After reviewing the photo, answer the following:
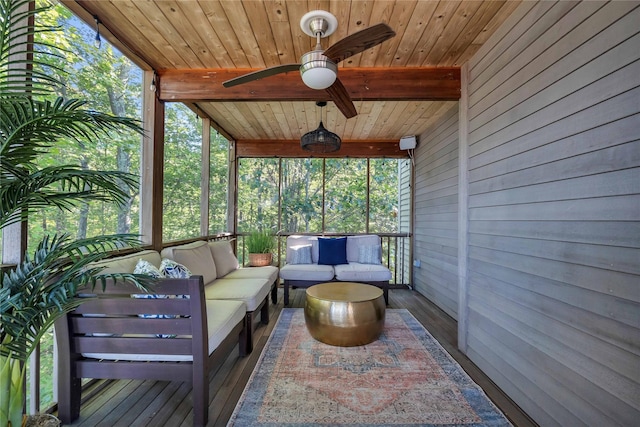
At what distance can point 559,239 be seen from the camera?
1.51 metres

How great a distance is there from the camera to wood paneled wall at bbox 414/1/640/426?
1183 mm

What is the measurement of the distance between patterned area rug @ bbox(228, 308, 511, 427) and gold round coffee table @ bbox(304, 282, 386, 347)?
4.5 inches

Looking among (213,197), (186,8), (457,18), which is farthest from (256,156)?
(457,18)

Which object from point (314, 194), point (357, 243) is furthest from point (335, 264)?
point (314, 194)

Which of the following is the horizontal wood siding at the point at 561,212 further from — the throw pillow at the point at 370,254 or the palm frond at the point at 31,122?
the palm frond at the point at 31,122

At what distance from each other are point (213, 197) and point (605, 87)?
417 centimetres

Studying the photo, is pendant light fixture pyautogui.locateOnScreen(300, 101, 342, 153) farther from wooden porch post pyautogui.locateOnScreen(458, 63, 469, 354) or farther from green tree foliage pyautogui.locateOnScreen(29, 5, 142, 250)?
green tree foliage pyautogui.locateOnScreen(29, 5, 142, 250)

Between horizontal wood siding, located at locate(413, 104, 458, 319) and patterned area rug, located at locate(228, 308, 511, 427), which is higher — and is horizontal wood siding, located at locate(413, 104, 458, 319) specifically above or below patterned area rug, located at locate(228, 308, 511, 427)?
above

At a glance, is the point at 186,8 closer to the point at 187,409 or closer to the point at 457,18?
the point at 457,18

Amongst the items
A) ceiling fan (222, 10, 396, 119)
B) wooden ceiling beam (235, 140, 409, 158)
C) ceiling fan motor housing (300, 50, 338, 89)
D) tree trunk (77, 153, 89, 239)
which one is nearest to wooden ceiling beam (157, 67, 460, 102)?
ceiling fan (222, 10, 396, 119)

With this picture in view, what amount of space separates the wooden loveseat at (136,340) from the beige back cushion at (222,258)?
155 cm

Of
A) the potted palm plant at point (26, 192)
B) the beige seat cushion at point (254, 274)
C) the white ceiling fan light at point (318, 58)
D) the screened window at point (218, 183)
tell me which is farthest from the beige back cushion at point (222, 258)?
the white ceiling fan light at point (318, 58)

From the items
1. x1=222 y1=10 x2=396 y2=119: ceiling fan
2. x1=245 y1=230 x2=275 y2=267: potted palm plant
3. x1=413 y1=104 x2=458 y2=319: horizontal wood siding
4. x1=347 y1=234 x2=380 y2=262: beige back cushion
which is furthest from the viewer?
x1=347 y1=234 x2=380 y2=262: beige back cushion

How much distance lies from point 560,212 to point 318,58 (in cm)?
168
